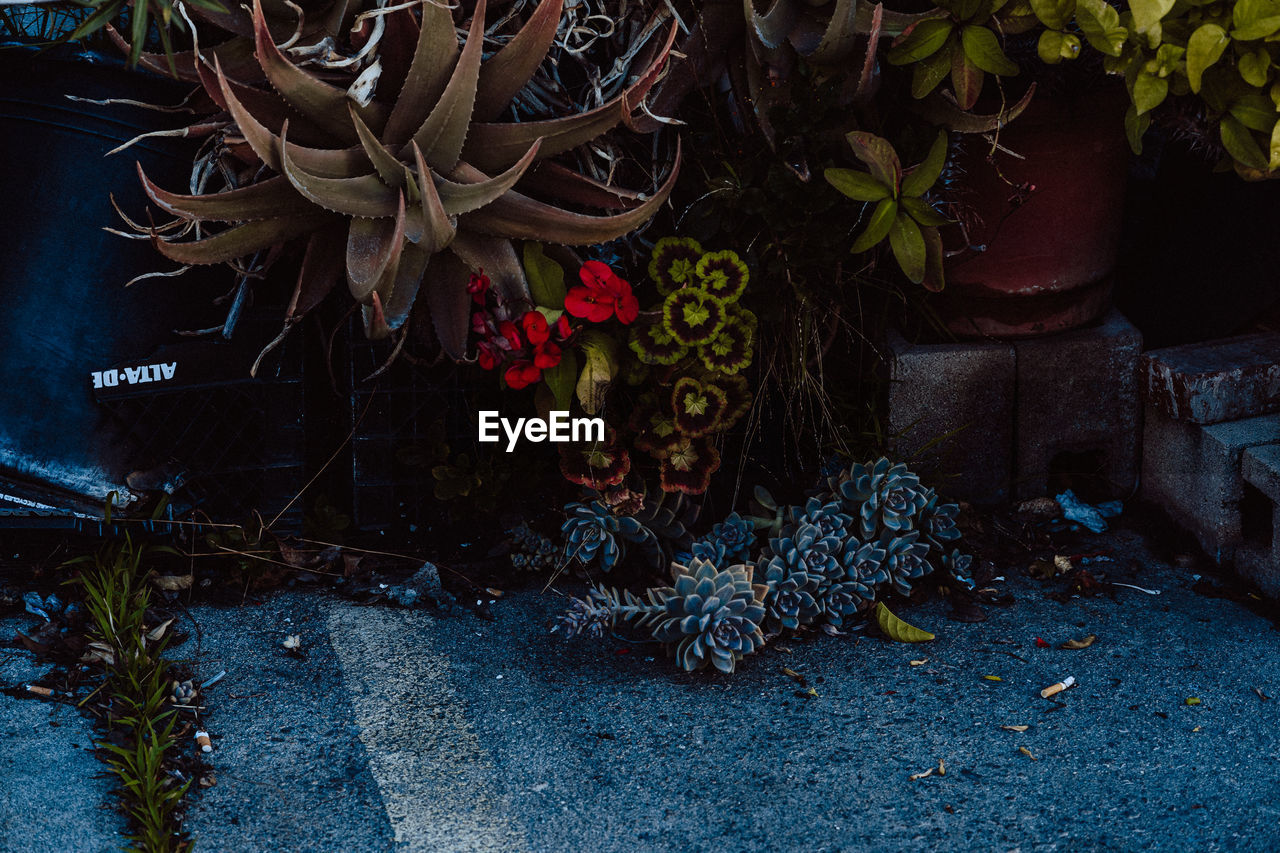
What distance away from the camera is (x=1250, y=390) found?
251 cm

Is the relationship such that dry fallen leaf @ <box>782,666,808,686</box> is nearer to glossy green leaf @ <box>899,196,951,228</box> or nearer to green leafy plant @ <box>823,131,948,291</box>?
green leafy plant @ <box>823,131,948,291</box>

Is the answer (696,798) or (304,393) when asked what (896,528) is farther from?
(304,393)

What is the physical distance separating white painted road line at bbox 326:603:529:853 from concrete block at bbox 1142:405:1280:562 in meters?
1.64

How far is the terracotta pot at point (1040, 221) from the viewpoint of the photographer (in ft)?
8.13

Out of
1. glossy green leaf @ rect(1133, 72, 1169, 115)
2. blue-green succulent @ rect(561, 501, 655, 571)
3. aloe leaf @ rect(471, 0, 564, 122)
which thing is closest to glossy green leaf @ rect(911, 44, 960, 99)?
glossy green leaf @ rect(1133, 72, 1169, 115)

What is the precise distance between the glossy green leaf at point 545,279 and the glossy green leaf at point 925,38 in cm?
80

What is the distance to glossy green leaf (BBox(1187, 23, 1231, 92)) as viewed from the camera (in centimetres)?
194

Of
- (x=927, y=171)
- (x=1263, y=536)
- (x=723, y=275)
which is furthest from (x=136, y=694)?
(x=1263, y=536)

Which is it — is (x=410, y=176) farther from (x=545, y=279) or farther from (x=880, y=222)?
(x=880, y=222)

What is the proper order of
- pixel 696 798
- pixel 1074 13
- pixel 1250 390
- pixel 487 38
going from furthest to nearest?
pixel 1250 390, pixel 487 38, pixel 1074 13, pixel 696 798

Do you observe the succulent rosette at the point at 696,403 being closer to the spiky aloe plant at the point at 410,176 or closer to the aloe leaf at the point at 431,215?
the spiky aloe plant at the point at 410,176

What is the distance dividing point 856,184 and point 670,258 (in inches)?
15.6

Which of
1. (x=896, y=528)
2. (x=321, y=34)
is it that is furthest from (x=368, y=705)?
(x=321, y=34)

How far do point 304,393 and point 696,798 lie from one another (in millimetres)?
1295
